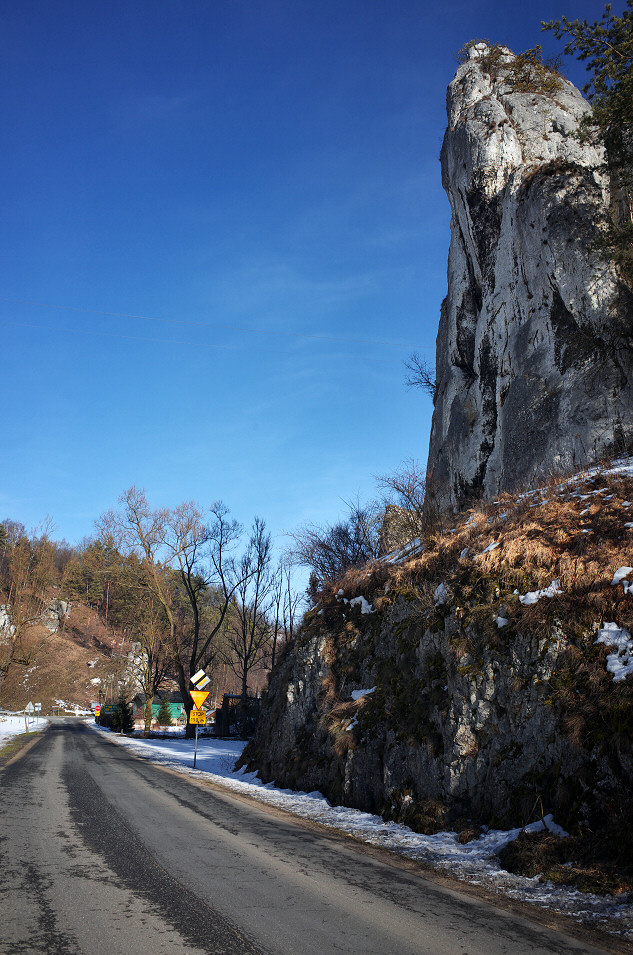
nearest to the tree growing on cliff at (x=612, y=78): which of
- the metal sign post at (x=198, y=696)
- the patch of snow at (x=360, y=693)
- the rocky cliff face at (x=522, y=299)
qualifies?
the rocky cliff face at (x=522, y=299)

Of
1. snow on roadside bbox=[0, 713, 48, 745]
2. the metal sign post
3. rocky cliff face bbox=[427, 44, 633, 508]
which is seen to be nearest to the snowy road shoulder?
snow on roadside bbox=[0, 713, 48, 745]

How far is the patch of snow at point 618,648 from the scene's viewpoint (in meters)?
6.73

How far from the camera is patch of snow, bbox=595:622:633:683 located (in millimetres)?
6730

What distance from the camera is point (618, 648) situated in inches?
275

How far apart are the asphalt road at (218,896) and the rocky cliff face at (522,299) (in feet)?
41.1

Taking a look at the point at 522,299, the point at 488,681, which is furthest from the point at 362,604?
the point at 522,299

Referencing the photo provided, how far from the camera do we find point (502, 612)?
877 cm

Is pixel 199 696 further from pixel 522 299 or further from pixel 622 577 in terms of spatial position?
pixel 522 299

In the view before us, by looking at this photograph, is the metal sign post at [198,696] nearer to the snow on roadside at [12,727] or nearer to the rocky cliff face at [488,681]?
the rocky cliff face at [488,681]

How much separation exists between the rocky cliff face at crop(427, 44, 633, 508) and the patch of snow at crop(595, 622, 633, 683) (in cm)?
901

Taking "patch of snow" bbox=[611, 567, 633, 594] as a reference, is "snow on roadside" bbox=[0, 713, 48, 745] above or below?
below

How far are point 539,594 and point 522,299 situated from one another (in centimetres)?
1511

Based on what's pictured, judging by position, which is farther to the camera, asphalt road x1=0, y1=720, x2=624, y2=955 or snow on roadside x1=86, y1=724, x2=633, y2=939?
snow on roadside x1=86, y1=724, x2=633, y2=939

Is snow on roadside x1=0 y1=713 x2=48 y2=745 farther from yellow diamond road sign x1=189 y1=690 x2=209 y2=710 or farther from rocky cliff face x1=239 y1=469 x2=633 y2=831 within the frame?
rocky cliff face x1=239 y1=469 x2=633 y2=831
